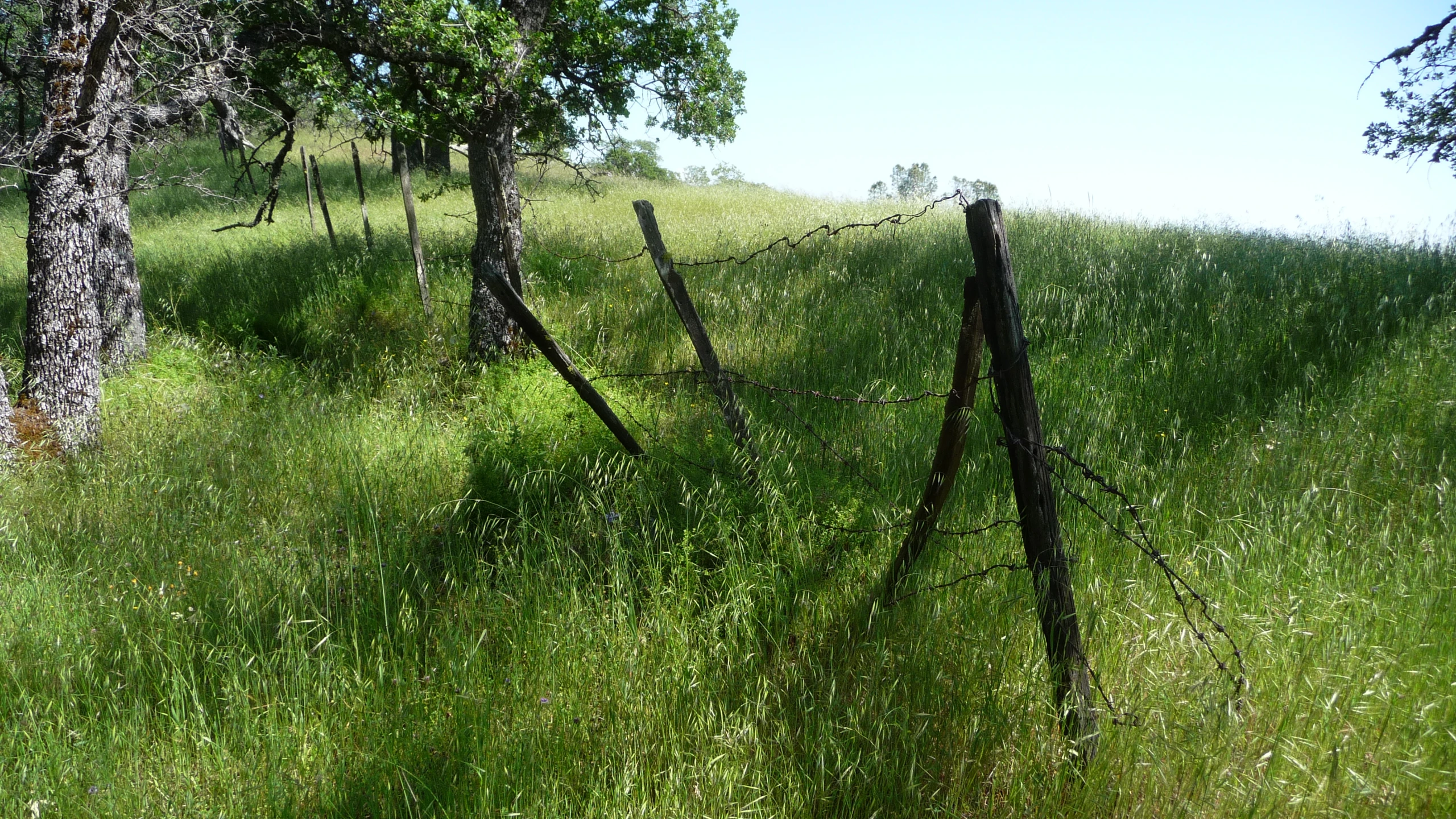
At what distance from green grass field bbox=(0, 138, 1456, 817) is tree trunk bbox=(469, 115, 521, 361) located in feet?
1.39

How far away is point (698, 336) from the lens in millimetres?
3738

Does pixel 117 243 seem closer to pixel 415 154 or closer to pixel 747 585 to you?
pixel 747 585

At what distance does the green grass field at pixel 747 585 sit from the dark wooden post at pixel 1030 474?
12cm

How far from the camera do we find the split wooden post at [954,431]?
226cm

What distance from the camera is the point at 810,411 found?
4.76 metres

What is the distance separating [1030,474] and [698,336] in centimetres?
197

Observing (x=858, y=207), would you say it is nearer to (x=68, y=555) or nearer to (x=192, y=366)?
(x=192, y=366)

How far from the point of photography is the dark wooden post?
2100 millimetres

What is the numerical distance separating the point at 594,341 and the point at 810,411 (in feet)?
9.01

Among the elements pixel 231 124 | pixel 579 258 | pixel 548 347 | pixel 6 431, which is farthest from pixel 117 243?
pixel 548 347

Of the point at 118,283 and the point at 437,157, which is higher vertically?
the point at 437,157

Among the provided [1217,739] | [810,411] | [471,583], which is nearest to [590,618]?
[471,583]

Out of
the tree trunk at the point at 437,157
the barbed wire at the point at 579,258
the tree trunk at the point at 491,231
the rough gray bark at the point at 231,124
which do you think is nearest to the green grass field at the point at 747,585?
the tree trunk at the point at 491,231

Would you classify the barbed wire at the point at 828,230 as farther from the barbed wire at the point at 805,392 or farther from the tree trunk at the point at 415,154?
the tree trunk at the point at 415,154
